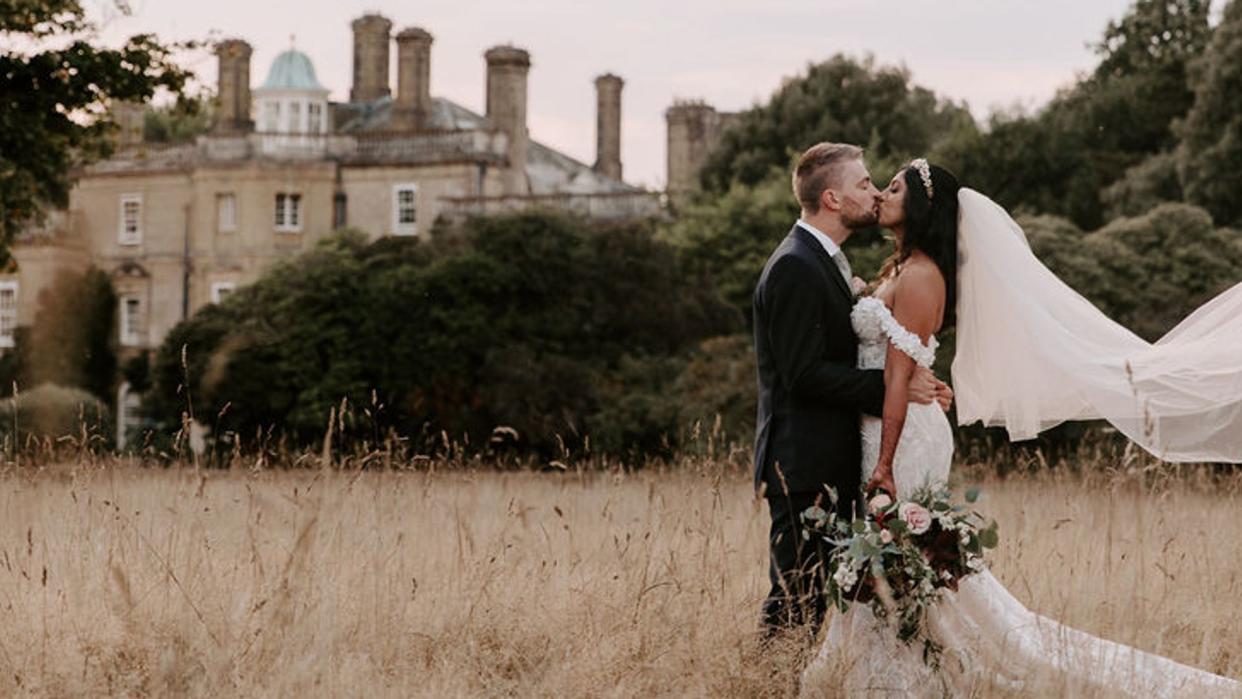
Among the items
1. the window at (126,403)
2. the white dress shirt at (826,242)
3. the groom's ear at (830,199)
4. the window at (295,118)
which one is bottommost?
the window at (126,403)

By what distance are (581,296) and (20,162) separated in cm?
1831

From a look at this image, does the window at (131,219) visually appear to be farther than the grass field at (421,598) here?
Yes

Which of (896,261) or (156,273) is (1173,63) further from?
(896,261)

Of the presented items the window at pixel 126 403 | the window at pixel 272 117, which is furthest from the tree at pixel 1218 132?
the window at pixel 126 403

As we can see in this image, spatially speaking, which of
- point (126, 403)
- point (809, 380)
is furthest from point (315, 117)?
point (809, 380)

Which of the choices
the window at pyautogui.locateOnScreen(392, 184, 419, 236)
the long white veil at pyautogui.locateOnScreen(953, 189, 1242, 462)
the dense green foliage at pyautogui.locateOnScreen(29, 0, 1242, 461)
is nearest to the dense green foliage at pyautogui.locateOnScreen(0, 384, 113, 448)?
the dense green foliage at pyautogui.locateOnScreen(29, 0, 1242, 461)

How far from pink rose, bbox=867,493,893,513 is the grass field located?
54cm

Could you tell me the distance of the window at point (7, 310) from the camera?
59.1 meters

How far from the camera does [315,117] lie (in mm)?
56594

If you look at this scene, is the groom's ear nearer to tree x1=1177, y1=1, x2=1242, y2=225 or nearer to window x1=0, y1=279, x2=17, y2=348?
tree x1=1177, y1=1, x2=1242, y2=225

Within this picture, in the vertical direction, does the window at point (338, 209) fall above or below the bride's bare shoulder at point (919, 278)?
above

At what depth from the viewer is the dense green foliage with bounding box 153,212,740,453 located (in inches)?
1384

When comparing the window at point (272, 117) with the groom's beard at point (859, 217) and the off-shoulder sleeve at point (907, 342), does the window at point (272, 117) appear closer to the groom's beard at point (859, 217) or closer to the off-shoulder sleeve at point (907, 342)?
the groom's beard at point (859, 217)

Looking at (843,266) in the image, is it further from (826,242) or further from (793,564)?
(793,564)
